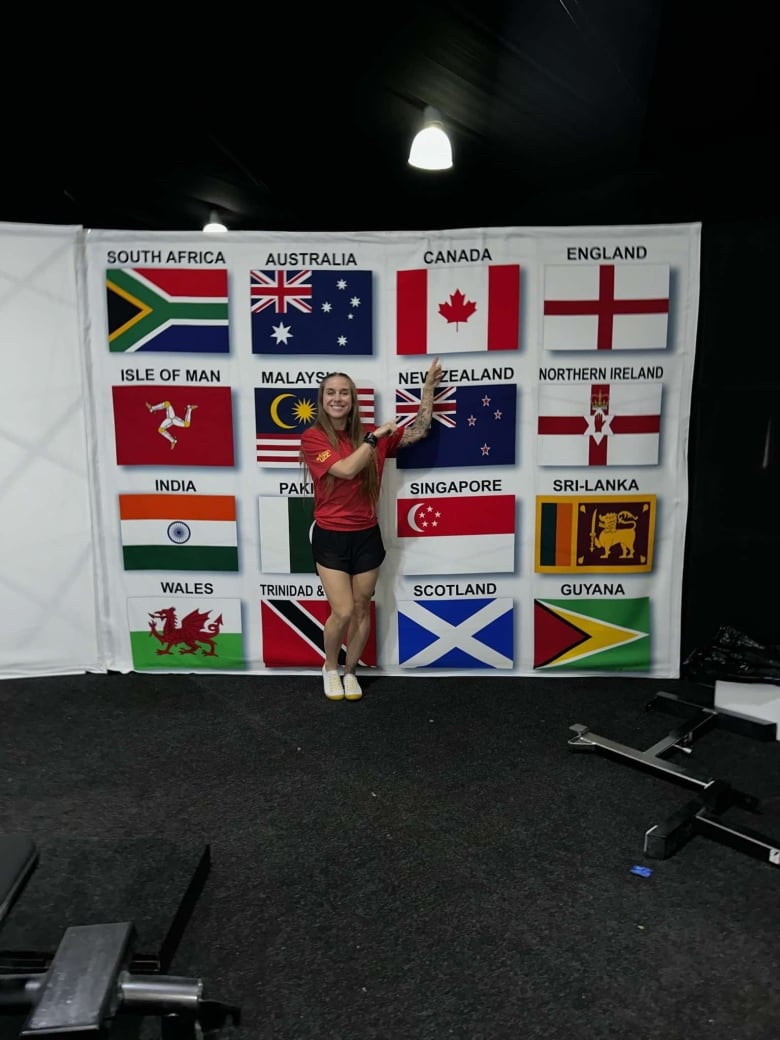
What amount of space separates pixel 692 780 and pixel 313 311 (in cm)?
254

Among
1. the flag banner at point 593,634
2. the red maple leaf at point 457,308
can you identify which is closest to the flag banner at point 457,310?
the red maple leaf at point 457,308

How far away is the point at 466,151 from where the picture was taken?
4238 millimetres

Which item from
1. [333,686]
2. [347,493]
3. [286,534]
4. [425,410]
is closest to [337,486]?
[347,493]

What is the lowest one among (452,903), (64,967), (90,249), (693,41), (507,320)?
(452,903)

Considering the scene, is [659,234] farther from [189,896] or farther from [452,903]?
[189,896]

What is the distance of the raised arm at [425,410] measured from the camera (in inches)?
143

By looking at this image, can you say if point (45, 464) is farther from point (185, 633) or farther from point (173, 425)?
point (185, 633)

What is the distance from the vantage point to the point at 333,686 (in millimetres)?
3738

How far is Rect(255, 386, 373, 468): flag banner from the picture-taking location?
3732 mm

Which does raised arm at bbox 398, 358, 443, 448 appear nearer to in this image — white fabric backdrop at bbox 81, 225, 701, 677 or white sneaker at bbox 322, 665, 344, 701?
white fabric backdrop at bbox 81, 225, 701, 677

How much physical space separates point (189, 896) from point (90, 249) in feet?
9.43

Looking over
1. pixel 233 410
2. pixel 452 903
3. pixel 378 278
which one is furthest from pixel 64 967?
pixel 378 278

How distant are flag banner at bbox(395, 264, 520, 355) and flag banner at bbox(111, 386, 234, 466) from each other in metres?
0.93

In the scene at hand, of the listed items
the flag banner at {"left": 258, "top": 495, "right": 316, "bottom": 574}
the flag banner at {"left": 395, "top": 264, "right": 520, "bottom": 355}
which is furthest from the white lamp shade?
the flag banner at {"left": 258, "top": 495, "right": 316, "bottom": 574}
